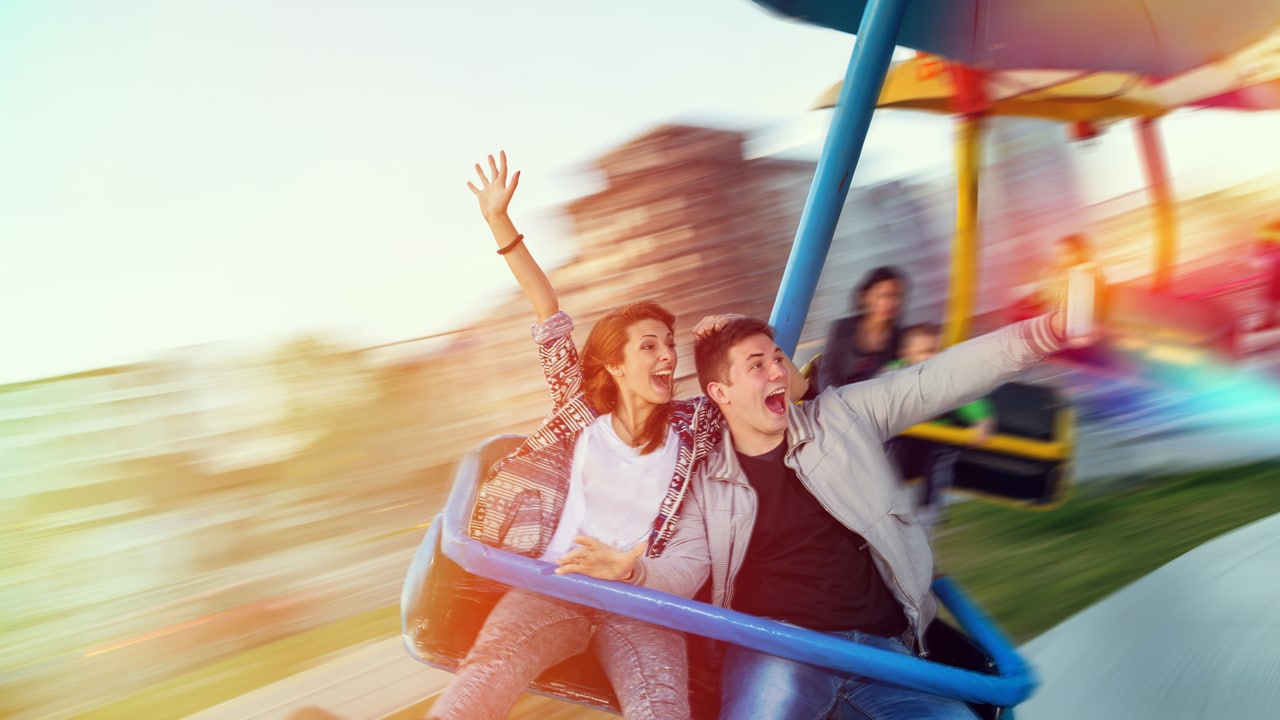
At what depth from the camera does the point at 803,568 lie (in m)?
1.60

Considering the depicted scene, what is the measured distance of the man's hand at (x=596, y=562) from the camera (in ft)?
4.94

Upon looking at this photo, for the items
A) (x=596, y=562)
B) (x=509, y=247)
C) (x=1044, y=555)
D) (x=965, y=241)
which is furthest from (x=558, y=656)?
(x=1044, y=555)

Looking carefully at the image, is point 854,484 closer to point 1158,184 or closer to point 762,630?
point 762,630

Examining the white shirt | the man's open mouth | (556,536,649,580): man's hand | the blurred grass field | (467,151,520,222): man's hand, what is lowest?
Result: the blurred grass field

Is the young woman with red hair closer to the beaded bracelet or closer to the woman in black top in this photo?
the beaded bracelet

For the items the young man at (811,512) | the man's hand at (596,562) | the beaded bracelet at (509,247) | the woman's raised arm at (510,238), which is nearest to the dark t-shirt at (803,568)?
the young man at (811,512)

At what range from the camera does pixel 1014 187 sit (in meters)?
2.88

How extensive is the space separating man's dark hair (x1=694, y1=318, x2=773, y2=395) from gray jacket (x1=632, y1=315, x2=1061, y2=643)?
113 millimetres

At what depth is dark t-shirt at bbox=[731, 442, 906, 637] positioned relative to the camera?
1.57 m

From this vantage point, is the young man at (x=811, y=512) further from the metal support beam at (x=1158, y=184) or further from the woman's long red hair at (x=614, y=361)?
the metal support beam at (x=1158, y=184)

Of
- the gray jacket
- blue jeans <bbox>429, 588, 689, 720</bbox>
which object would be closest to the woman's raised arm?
the gray jacket

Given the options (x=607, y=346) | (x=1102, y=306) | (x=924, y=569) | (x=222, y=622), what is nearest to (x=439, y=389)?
(x=222, y=622)

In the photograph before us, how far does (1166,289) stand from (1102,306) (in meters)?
1.30

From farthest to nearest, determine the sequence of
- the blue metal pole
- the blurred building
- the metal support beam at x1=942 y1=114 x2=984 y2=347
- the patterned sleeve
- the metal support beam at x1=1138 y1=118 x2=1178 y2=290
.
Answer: the blurred building < the metal support beam at x1=1138 y1=118 x2=1178 y2=290 < the metal support beam at x1=942 y1=114 x2=984 y2=347 < the blue metal pole < the patterned sleeve
